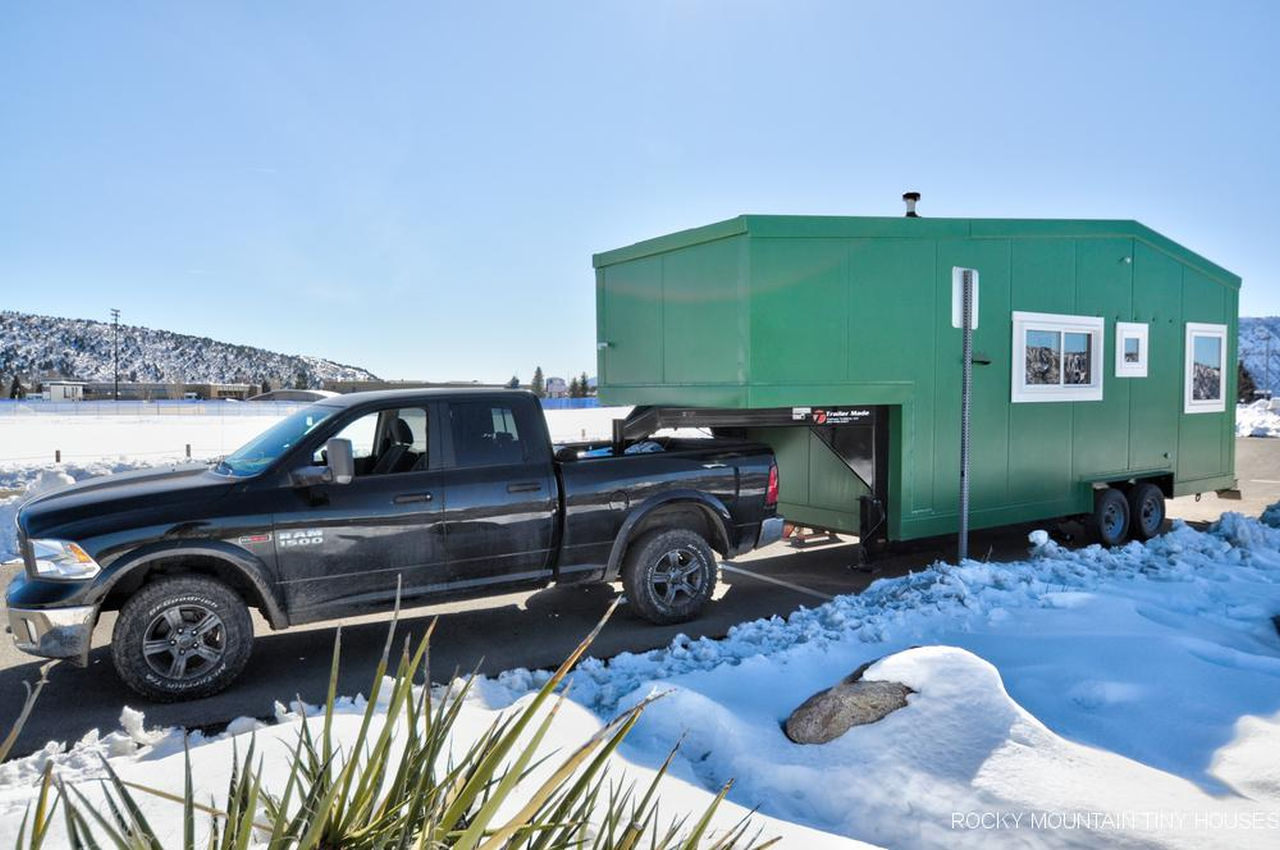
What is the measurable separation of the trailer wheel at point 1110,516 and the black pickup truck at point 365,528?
4.67m

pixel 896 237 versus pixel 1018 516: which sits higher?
pixel 896 237

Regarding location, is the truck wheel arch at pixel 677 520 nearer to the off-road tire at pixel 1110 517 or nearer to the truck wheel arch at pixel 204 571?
the truck wheel arch at pixel 204 571

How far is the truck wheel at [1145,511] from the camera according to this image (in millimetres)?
9727

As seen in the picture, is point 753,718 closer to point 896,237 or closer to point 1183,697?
point 1183,697

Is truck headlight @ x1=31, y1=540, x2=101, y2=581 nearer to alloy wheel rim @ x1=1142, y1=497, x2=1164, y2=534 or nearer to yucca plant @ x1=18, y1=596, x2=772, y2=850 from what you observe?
yucca plant @ x1=18, y1=596, x2=772, y2=850

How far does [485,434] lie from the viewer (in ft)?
19.8

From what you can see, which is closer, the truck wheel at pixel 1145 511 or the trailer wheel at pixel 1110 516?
the trailer wheel at pixel 1110 516

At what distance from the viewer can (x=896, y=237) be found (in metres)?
7.68

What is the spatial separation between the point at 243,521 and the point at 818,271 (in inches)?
205

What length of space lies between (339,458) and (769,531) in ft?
12.3

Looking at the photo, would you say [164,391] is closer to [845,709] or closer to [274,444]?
[274,444]

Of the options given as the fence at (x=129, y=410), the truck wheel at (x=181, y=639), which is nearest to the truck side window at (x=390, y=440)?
the truck wheel at (x=181, y=639)

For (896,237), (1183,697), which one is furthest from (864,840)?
(896,237)

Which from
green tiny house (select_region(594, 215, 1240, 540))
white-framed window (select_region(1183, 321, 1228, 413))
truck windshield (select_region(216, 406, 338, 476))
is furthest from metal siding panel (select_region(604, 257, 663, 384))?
white-framed window (select_region(1183, 321, 1228, 413))
